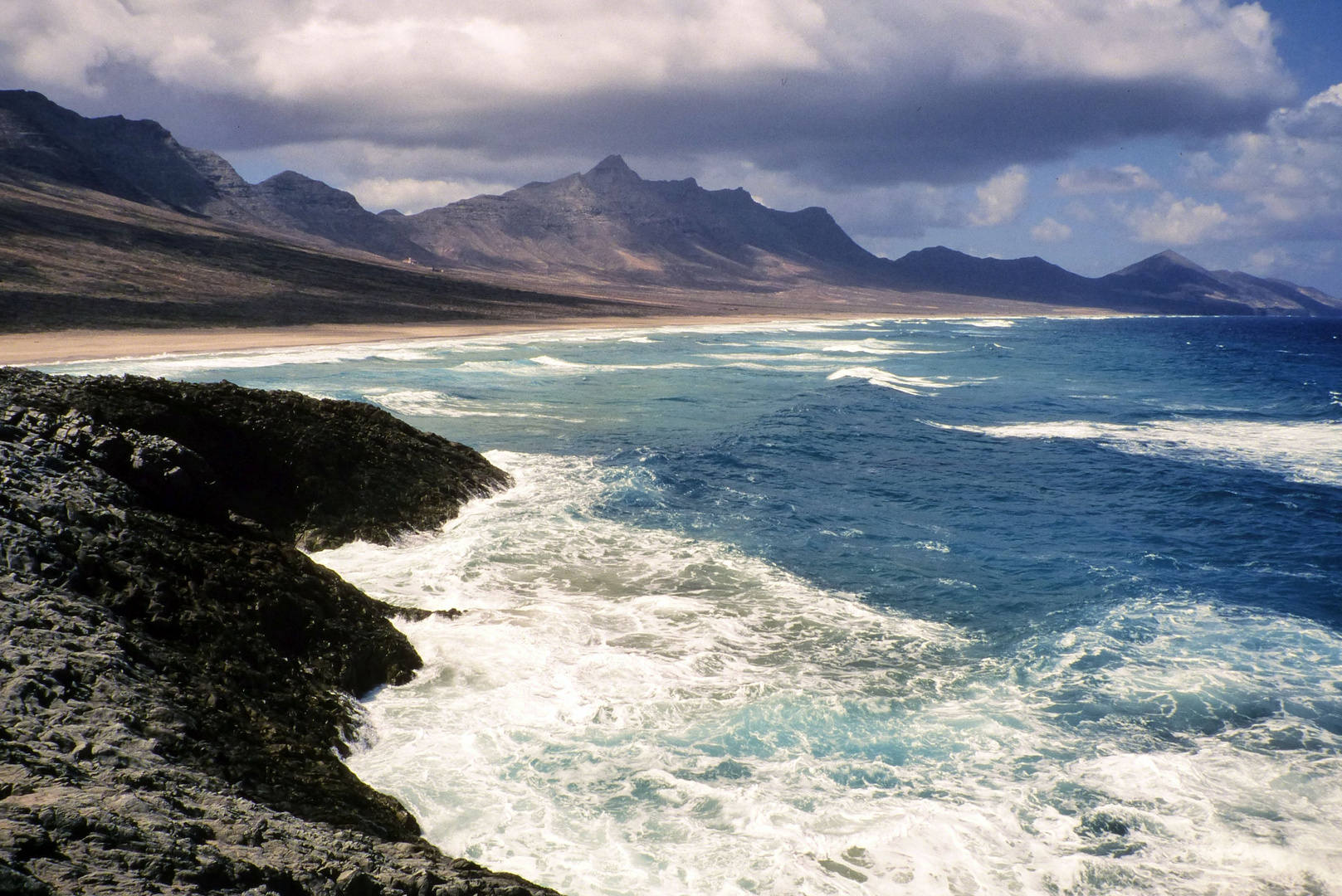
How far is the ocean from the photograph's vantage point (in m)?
5.60

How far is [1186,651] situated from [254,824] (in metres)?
8.69

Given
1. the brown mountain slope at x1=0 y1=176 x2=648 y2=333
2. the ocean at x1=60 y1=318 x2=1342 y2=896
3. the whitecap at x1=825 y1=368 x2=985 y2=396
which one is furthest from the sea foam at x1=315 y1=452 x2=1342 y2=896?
the brown mountain slope at x1=0 y1=176 x2=648 y2=333

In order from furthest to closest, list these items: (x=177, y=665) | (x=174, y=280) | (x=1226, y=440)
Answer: (x=174, y=280) < (x=1226, y=440) < (x=177, y=665)

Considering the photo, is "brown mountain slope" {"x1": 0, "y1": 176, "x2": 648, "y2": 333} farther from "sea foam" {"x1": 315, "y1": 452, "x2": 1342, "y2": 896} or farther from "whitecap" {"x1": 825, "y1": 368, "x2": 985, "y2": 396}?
"sea foam" {"x1": 315, "y1": 452, "x2": 1342, "y2": 896}

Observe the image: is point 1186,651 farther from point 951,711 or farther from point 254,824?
point 254,824

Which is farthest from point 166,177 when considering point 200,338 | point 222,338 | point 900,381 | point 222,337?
point 900,381

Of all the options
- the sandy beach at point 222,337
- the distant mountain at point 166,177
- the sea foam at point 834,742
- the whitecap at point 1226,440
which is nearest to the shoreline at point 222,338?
the sandy beach at point 222,337

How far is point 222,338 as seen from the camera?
43.3m

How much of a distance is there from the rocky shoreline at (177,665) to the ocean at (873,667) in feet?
2.14

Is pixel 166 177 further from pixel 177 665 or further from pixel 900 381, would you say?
pixel 177 665

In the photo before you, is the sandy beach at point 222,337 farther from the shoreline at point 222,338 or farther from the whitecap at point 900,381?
the whitecap at point 900,381

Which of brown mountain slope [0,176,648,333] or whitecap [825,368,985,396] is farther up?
brown mountain slope [0,176,648,333]

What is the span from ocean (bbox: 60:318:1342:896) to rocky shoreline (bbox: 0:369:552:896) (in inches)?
25.7

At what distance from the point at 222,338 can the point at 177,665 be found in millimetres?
42368
